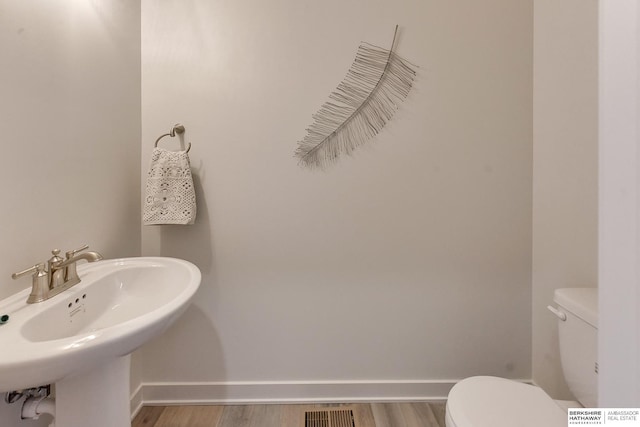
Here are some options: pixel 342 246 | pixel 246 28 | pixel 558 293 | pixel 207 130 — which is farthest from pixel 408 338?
pixel 246 28

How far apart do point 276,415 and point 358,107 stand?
1.58m

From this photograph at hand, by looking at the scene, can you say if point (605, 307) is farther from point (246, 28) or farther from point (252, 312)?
point (246, 28)

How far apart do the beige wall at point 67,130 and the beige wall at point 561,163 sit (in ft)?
6.54

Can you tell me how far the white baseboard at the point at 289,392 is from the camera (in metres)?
1.52

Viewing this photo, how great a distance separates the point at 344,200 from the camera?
1.52 metres

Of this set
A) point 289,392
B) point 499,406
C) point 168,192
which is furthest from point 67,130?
point 499,406

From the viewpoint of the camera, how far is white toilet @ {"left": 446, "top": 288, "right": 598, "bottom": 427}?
902mm

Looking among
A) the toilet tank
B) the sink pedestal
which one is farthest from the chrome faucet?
the toilet tank

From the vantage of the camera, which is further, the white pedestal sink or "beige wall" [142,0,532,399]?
"beige wall" [142,0,532,399]

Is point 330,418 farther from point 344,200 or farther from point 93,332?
point 93,332

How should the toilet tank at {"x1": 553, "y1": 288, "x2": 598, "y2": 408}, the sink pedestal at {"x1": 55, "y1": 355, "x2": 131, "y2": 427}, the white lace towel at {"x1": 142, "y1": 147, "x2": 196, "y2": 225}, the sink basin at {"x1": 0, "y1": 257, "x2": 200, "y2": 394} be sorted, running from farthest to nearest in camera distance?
the white lace towel at {"x1": 142, "y1": 147, "x2": 196, "y2": 225}, the toilet tank at {"x1": 553, "y1": 288, "x2": 598, "y2": 408}, the sink pedestal at {"x1": 55, "y1": 355, "x2": 131, "y2": 427}, the sink basin at {"x1": 0, "y1": 257, "x2": 200, "y2": 394}

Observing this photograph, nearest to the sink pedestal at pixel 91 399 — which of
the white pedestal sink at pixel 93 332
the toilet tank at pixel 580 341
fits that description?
the white pedestal sink at pixel 93 332

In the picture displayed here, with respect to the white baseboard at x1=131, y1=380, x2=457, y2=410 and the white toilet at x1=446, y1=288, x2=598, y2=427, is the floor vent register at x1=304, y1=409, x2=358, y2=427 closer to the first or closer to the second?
the white baseboard at x1=131, y1=380, x2=457, y2=410

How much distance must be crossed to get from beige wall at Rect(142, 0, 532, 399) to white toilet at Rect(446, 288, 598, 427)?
1.54ft
